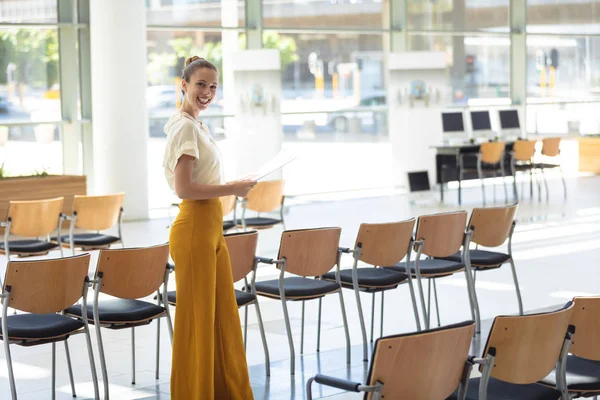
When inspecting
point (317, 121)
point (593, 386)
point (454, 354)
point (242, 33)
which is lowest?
point (593, 386)

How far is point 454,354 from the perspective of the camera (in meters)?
2.96

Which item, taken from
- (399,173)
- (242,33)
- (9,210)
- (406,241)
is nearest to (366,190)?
(399,173)

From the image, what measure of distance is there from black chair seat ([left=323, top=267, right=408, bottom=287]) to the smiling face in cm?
201

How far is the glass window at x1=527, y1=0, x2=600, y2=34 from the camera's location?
674 inches

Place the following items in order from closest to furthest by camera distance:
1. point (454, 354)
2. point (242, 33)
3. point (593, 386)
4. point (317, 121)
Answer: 1. point (454, 354)
2. point (593, 386)
3. point (242, 33)
4. point (317, 121)

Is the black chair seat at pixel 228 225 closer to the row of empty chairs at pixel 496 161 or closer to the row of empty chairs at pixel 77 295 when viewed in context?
the row of empty chairs at pixel 77 295

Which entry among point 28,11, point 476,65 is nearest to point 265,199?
point 28,11

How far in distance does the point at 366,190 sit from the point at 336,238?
31.5 feet

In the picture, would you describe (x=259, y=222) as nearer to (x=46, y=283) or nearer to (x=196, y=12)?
(x=46, y=283)

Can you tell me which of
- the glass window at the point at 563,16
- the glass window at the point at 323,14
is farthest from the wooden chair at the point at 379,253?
the glass window at the point at 563,16

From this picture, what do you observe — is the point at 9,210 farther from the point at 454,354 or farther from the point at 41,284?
A: the point at 454,354

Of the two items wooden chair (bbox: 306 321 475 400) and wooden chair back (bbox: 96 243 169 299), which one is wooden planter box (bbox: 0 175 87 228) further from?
wooden chair (bbox: 306 321 475 400)

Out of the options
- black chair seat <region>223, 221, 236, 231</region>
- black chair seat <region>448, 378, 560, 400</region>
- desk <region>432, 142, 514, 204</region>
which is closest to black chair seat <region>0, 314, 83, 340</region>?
black chair seat <region>448, 378, 560, 400</region>

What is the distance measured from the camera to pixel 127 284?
177 inches
